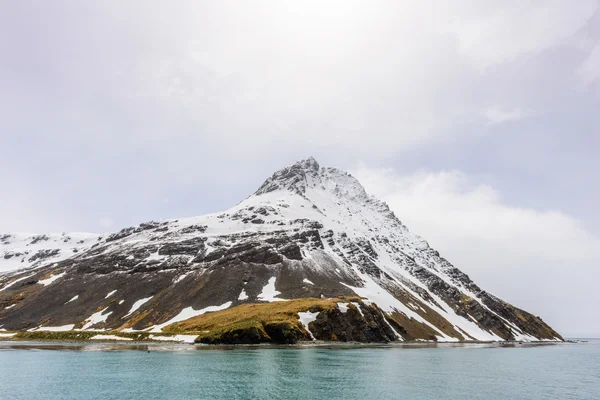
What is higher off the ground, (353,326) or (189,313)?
(189,313)

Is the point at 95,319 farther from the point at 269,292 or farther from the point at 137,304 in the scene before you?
the point at 269,292

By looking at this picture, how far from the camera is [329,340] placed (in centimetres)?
12962

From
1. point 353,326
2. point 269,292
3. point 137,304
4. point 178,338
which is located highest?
point 269,292

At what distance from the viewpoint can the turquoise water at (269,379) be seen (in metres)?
47.1

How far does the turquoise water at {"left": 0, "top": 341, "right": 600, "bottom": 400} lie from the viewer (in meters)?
47.1

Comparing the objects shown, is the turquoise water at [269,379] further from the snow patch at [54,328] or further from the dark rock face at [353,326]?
the snow patch at [54,328]

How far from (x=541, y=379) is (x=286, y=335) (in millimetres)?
67820

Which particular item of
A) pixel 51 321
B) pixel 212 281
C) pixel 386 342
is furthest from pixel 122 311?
pixel 386 342

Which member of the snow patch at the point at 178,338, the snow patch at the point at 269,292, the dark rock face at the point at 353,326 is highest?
the snow patch at the point at 269,292

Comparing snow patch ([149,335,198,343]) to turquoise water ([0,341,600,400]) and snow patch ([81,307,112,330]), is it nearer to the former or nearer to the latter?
turquoise water ([0,341,600,400])

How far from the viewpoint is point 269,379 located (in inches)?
2183

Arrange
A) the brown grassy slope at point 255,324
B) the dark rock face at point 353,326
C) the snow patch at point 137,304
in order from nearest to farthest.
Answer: the brown grassy slope at point 255,324 → the dark rock face at point 353,326 → the snow patch at point 137,304

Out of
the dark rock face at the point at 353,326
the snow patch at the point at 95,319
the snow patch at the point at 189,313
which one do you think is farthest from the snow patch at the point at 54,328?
the dark rock face at the point at 353,326

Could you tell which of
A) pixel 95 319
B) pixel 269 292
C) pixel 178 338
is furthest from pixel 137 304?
pixel 178 338
